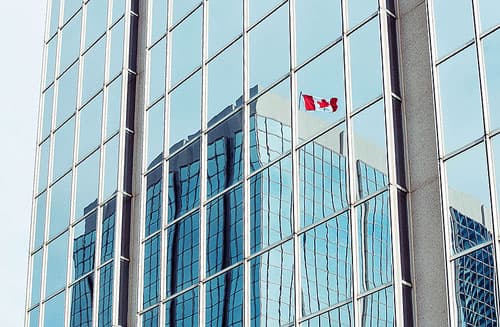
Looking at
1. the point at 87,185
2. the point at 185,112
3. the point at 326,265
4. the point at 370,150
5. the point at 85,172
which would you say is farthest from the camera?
the point at 85,172

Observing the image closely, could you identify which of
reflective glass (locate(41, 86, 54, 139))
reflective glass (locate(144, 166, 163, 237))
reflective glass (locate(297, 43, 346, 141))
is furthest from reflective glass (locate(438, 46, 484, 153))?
reflective glass (locate(41, 86, 54, 139))

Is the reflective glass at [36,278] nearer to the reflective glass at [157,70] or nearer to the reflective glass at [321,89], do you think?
the reflective glass at [157,70]

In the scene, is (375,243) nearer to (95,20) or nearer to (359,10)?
(359,10)

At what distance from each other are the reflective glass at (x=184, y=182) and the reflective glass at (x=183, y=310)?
234 cm

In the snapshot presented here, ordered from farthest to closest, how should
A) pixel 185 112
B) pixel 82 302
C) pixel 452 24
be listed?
1. pixel 82 302
2. pixel 185 112
3. pixel 452 24

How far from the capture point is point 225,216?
96.9ft

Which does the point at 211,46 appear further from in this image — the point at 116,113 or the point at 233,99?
the point at 116,113

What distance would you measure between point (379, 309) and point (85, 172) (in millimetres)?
15485

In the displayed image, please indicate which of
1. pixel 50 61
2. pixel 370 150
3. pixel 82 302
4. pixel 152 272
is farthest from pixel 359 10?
pixel 50 61

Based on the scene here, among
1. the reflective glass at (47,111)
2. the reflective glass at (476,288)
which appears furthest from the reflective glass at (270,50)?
the reflective glass at (47,111)

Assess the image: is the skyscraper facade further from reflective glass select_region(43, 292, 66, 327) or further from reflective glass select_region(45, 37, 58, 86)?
reflective glass select_region(45, 37, 58, 86)

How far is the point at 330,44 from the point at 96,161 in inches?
459

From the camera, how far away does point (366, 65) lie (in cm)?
2586

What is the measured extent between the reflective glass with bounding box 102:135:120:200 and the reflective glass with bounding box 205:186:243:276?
5.63m
